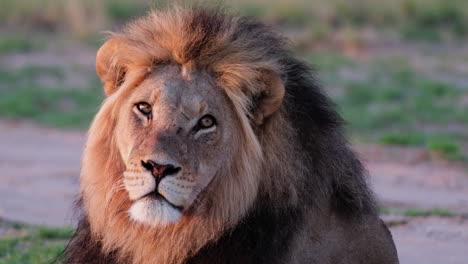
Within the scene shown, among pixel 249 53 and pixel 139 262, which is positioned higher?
pixel 249 53

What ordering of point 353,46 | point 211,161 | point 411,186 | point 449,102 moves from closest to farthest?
point 211,161
point 411,186
point 449,102
point 353,46

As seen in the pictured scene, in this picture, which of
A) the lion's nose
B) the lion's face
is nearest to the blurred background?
the lion's face

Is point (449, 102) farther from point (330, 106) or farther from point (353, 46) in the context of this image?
point (330, 106)

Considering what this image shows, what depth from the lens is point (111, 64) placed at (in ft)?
15.5

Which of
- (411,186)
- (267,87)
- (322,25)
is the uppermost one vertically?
(322,25)

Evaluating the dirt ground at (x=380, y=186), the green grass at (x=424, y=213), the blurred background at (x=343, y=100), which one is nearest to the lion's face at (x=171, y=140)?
the blurred background at (x=343, y=100)

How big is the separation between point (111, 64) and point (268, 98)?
769 mm

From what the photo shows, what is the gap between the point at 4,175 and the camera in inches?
400

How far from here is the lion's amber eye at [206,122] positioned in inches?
176

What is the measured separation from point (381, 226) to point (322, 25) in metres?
12.9

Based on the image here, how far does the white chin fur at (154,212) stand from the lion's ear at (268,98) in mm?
637

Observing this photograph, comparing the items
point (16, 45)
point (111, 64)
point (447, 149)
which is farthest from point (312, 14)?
point (111, 64)

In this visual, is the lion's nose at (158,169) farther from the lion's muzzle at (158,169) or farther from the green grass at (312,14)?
the green grass at (312,14)

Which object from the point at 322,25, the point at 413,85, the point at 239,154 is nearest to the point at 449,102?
the point at 413,85
